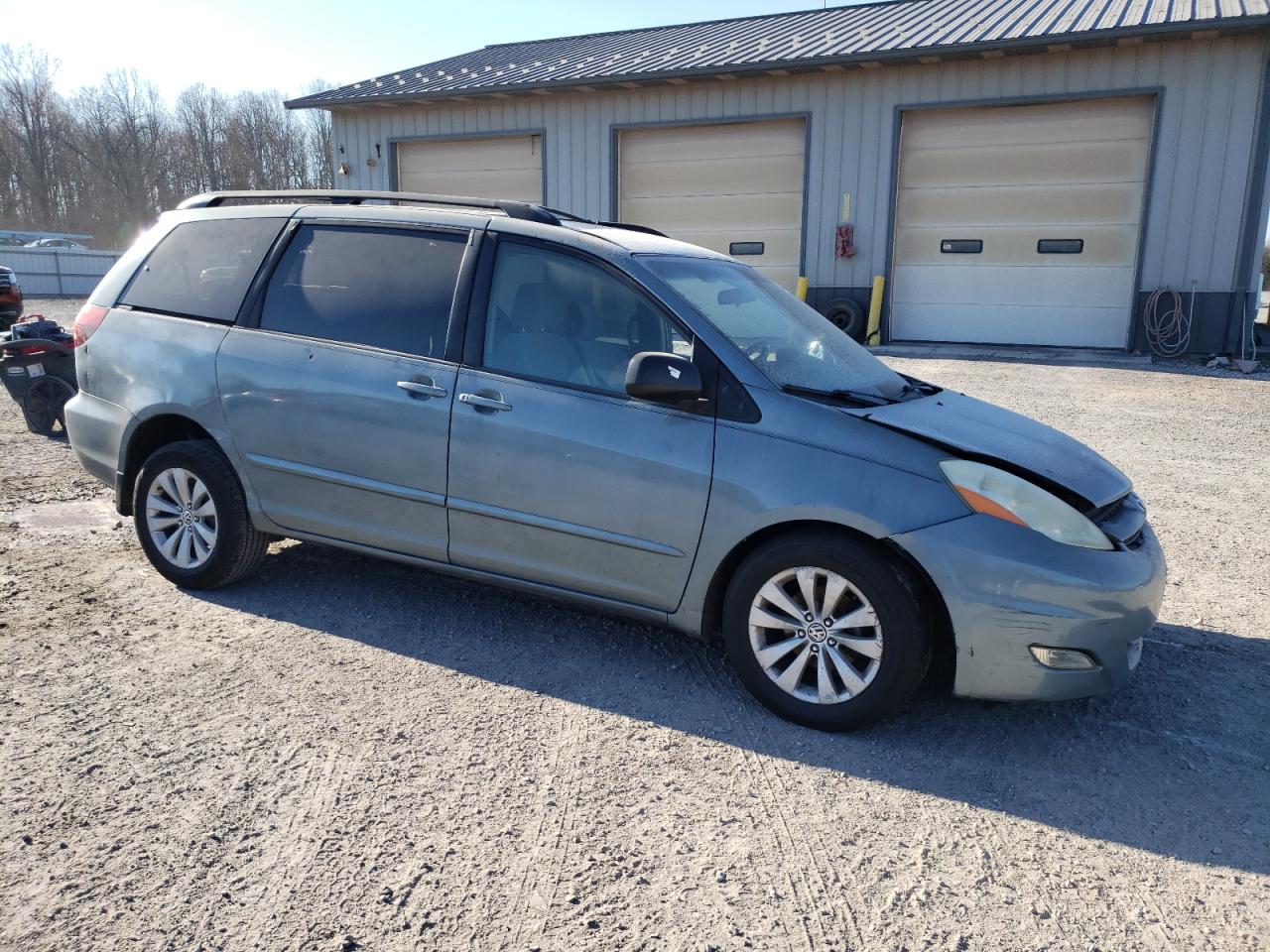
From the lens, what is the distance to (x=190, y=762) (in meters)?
2.92

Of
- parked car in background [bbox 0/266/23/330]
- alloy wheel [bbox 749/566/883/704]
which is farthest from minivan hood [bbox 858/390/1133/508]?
parked car in background [bbox 0/266/23/330]

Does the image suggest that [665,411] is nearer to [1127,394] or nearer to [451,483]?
[451,483]

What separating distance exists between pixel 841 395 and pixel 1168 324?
41.3ft

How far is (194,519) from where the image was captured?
14.1 feet

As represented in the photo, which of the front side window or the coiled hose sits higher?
the front side window

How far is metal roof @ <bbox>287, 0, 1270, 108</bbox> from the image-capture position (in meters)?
13.3

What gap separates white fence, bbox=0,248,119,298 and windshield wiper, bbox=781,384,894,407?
31.6 m

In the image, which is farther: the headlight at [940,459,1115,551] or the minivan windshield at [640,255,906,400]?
the minivan windshield at [640,255,906,400]

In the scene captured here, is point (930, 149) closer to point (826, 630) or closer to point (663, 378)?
point (663, 378)

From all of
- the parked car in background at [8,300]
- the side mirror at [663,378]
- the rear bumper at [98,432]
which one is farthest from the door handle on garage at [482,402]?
the parked car in background at [8,300]

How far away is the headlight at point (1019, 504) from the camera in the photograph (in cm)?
305

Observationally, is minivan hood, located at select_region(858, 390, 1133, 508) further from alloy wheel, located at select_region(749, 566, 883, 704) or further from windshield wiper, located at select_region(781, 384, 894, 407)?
alloy wheel, located at select_region(749, 566, 883, 704)

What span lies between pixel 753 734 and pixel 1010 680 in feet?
2.78

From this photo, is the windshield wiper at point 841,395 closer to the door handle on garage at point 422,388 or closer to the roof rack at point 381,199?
the roof rack at point 381,199
